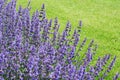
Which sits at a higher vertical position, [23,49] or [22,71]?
[23,49]

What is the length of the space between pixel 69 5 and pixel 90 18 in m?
1.56

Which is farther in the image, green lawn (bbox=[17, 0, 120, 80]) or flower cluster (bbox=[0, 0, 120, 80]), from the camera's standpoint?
green lawn (bbox=[17, 0, 120, 80])

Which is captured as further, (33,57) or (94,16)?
(94,16)

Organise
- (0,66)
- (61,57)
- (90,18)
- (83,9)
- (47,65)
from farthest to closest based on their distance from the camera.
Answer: (83,9) → (90,18) → (61,57) → (47,65) → (0,66)

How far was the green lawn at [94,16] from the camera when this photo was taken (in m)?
10.0

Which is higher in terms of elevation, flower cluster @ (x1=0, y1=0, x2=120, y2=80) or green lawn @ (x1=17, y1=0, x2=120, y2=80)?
flower cluster @ (x1=0, y1=0, x2=120, y2=80)

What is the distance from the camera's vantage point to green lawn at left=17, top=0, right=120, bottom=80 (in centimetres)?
1002

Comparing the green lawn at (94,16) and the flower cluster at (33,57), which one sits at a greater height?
the flower cluster at (33,57)

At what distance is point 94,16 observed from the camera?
41.2 feet

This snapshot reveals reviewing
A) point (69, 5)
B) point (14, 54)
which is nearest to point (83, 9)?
point (69, 5)

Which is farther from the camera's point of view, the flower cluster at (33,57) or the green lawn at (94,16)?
the green lawn at (94,16)

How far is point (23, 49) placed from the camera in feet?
17.0

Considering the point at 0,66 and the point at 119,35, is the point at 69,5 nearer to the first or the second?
the point at 119,35

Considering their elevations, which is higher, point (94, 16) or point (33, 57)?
point (33, 57)
